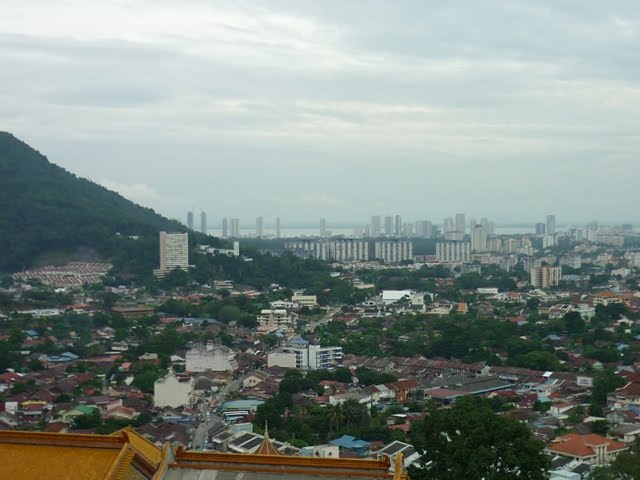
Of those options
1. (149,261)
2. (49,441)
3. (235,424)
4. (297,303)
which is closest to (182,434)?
(235,424)

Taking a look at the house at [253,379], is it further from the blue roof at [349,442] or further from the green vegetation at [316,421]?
the blue roof at [349,442]

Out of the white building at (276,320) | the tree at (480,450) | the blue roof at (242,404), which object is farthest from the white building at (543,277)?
the tree at (480,450)

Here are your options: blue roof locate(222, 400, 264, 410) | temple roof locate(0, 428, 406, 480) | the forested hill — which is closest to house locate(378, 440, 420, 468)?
blue roof locate(222, 400, 264, 410)

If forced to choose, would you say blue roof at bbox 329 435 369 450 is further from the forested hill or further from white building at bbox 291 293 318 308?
the forested hill

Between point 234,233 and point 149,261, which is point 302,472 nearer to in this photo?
point 149,261

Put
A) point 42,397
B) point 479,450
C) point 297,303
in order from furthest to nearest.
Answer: point 297,303 < point 42,397 < point 479,450

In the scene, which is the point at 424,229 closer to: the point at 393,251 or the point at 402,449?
the point at 393,251
